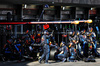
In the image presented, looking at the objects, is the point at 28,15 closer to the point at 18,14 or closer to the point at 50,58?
the point at 18,14

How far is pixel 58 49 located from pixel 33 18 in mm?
5757

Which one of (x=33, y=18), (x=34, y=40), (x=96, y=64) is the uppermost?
(x=33, y=18)

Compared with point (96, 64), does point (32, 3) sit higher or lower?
higher

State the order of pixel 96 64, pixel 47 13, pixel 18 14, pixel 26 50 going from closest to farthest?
1. pixel 96 64
2. pixel 26 50
3. pixel 18 14
4. pixel 47 13

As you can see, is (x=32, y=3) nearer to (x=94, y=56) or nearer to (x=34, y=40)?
(x=34, y=40)

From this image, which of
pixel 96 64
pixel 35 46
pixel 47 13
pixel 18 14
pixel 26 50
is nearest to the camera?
pixel 96 64

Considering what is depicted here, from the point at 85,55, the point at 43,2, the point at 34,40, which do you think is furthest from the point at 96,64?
the point at 43,2

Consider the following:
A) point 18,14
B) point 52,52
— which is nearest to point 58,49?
point 52,52

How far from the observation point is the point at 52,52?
16.8 metres

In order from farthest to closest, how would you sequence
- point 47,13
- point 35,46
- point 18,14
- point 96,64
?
point 47,13 → point 18,14 → point 35,46 → point 96,64

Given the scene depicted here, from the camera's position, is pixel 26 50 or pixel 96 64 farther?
pixel 26 50

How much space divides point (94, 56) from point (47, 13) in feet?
22.6

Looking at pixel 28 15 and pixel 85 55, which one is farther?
pixel 28 15

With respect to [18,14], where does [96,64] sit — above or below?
below
